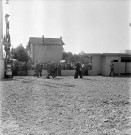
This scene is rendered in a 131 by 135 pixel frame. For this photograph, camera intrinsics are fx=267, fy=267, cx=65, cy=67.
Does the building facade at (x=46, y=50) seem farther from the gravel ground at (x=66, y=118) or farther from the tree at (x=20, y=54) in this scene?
the gravel ground at (x=66, y=118)

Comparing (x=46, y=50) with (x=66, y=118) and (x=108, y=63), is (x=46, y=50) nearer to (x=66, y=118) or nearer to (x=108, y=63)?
(x=108, y=63)

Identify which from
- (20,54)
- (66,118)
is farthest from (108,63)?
(20,54)

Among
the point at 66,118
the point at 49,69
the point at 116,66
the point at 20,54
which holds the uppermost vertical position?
the point at 20,54

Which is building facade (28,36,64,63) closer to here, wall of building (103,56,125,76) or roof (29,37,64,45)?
roof (29,37,64,45)

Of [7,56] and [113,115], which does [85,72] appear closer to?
[7,56]

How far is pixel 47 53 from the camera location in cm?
5350

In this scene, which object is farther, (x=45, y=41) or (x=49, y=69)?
(x=45, y=41)

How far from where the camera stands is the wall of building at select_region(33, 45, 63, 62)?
53062 mm

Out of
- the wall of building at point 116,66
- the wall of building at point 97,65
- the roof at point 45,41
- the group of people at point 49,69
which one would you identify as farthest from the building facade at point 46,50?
the group of people at point 49,69

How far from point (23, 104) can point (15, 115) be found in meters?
1.83

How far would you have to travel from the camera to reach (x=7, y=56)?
26.5 m

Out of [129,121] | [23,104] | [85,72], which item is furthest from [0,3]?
[129,121]

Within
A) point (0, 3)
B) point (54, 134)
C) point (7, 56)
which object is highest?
point (0, 3)

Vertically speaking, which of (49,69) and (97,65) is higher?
(97,65)
